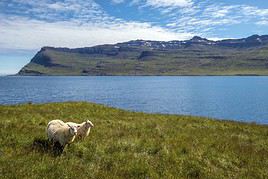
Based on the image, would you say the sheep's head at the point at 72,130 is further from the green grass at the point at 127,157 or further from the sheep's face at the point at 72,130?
the green grass at the point at 127,157

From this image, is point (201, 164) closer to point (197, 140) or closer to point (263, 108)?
point (197, 140)

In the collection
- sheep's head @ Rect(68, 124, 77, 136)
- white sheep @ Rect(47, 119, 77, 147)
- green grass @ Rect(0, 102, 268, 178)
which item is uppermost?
sheep's head @ Rect(68, 124, 77, 136)

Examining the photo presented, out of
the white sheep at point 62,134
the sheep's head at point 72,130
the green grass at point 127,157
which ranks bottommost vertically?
the green grass at point 127,157

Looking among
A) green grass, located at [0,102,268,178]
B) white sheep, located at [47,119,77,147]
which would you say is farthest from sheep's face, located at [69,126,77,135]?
green grass, located at [0,102,268,178]

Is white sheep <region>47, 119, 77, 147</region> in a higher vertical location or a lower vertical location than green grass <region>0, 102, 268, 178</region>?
higher

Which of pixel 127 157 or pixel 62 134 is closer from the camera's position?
pixel 127 157

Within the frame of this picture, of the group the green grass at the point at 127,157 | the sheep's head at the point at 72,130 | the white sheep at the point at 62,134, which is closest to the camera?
the green grass at the point at 127,157

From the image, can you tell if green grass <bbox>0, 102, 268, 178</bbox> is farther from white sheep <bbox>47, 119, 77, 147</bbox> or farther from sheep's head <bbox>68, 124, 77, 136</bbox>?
sheep's head <bbox>68, 124, 77, 136</bbox>

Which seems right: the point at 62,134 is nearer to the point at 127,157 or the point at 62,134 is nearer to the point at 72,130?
the point at 72,130

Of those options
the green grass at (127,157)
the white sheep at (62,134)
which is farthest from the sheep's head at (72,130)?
the green grass at (127,157)

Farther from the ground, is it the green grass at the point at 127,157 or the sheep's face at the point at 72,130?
the sheep's face at the point at 72,130

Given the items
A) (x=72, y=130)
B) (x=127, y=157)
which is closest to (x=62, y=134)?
(x=72, y=130)

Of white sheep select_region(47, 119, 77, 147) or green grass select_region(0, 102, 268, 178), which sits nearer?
green grass select_region(0, 102, 268, 178)

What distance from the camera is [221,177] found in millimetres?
12727
